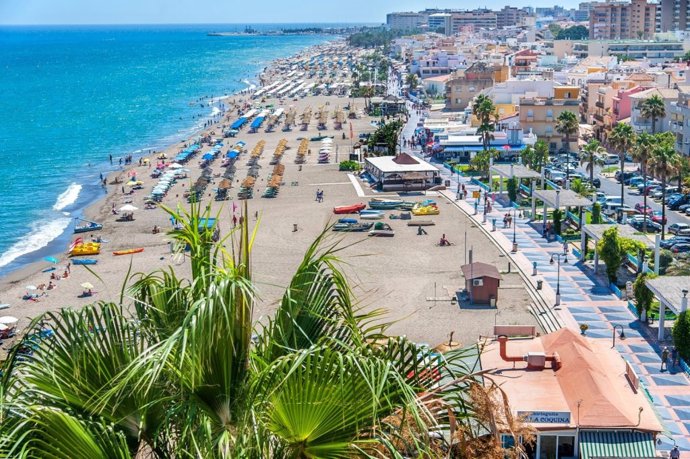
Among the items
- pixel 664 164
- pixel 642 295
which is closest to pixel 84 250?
pixel 642 295

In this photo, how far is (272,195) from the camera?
60.4 meters

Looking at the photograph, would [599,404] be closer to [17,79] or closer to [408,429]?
[408,429]

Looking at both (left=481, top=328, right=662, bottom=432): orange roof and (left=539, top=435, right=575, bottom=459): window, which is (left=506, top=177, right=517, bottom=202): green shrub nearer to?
(left=481, top=328, right=662, bottom=432): orange roof

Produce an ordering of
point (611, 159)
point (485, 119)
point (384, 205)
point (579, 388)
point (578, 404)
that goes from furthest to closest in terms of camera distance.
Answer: point (485, 119) < point (611, 159) < point (384, 205) < point (579, 388) < point (578, 404)

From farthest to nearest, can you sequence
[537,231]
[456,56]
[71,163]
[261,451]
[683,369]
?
1. [456,56]
2. [71,163]
3. [537,231]
4. [683,369]
5. [261,451]

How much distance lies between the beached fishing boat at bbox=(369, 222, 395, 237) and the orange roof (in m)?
25.1

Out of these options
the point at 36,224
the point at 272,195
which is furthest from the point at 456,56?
the point at 36,224

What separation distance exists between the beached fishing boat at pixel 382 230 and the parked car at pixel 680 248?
14945 mm

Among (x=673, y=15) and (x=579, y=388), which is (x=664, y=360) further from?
(x=673, y=15)

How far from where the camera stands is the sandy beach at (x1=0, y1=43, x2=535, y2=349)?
34531 mm

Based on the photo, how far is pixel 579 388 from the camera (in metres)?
20.1

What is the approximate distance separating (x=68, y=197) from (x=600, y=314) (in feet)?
149

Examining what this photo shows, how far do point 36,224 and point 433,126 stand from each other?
43.8m

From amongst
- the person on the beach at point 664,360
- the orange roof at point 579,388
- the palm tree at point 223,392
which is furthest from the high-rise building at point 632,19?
the palm tree at point 223,392
